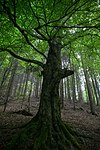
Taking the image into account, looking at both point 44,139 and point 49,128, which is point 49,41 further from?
point 44,139

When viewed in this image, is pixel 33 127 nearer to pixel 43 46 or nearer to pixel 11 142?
pixel 11 142

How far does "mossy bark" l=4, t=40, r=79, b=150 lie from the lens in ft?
13.9

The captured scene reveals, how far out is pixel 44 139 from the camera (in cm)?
432

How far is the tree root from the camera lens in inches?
165

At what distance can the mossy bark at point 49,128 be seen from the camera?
13.9 ft

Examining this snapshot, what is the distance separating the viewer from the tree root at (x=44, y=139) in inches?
165

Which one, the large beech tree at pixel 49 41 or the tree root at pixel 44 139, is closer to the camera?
the large beech tree at pixel 49 41

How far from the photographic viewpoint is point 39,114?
16.3 ft

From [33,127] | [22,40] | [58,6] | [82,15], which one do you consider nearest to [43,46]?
[22,40]

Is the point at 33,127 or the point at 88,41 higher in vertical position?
the point at 88,41

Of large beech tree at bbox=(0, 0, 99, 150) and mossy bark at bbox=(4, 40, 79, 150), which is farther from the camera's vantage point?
mossy bark at bbox=(4, 40, 79, 150)

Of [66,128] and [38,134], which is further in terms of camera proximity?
[66,128]

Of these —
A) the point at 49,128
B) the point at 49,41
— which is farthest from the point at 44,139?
the point at 49,41

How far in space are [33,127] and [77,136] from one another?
190 cm
